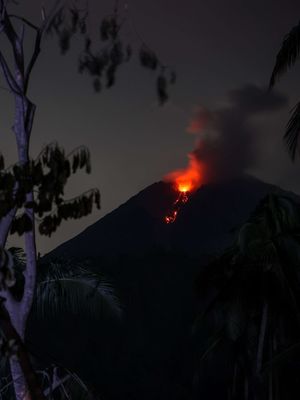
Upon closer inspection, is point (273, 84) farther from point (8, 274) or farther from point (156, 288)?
point (156, 288)

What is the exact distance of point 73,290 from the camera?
14.4 meters

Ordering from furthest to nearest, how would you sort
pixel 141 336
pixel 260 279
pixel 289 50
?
pixel 141 336, pixel 260 279, pixel 289 50

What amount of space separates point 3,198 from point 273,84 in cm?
687

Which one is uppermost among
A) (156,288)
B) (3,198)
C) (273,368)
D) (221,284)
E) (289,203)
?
(156,288)

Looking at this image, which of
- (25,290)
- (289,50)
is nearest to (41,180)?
(25,290)

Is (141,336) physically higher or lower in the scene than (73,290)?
higher

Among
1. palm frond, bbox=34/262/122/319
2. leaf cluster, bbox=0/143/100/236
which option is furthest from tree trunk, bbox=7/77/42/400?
palm frond, bbox=34/262/122/319

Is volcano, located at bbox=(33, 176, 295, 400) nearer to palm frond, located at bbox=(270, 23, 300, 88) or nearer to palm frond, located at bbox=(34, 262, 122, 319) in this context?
palm frond, located at bbox=(34, 262, 122, 319)

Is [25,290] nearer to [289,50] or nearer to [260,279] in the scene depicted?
[289,50]

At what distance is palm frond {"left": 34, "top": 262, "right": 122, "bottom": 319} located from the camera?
14203mm

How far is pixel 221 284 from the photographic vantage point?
26.6 meters

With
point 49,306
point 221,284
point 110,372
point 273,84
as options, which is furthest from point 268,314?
point 110,372

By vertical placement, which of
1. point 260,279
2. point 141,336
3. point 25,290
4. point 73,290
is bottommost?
point 25,290

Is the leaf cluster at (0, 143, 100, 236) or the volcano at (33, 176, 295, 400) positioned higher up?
the volcano at (33, 176, 295, 400)
